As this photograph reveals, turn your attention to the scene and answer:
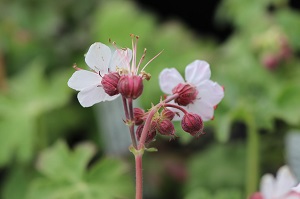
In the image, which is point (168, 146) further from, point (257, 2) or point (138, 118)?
point (138, 118)

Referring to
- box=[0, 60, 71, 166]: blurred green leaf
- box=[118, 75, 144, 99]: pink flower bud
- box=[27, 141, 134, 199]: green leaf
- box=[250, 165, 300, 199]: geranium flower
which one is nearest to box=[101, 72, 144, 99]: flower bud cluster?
box=[118, 75, 144, 99]: pink flower bud

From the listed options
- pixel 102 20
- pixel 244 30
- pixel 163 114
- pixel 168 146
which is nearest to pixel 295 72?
pixel 244 30

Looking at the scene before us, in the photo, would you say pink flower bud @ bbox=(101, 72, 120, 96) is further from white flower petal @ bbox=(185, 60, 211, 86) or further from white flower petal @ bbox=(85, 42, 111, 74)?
white flower petal @ bbox=(185, 60, 211, 86)

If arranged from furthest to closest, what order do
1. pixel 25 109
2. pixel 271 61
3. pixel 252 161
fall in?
pixel 25 109 → pixel 271 61 → pixel 252 161

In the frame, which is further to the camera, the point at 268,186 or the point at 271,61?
the point at 271,61

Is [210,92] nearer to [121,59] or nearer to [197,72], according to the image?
[197,72]

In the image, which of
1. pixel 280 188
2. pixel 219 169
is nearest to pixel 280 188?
pixel 280 188

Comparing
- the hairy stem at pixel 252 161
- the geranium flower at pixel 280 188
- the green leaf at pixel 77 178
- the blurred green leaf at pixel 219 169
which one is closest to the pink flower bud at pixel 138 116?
the geranium flower at pixel 280 188
